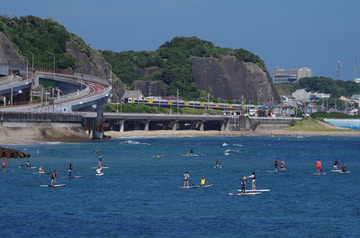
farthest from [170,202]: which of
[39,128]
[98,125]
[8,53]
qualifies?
[8,53]

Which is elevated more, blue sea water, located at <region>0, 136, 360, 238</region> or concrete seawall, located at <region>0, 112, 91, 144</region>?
concrete seawall, located at <region>0, 112, 91, 144</region>

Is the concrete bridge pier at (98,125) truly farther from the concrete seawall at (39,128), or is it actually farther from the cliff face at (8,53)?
the cliff face at (8,53)

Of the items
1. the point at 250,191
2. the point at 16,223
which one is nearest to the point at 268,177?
the point at 250,191

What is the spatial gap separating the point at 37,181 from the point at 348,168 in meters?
42.6

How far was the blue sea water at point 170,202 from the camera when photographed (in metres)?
45.7

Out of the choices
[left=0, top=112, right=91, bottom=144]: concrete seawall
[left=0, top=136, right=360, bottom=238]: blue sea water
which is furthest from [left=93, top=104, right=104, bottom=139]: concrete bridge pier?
[left=0, top=136, right=360, bottom=238]: blue sea water

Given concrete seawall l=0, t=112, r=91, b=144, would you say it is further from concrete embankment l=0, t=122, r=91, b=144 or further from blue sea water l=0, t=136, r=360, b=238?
blue sea water l=0, t=136, r=360, b=238

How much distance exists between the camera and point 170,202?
5644cm

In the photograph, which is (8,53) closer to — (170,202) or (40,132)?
(40,132)

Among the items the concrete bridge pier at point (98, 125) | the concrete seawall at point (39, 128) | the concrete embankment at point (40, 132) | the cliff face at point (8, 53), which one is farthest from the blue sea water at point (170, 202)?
the cliff face at point (8, 53)

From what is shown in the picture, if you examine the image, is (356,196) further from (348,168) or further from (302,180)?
(348,168)

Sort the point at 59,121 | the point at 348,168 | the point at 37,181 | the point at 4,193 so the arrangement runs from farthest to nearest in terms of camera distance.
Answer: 1. the point at 59,121
2. the point at 348,168
3. the point at 37,181
4. the point at 4,193

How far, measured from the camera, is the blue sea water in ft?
150

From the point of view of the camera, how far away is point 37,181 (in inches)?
2670
